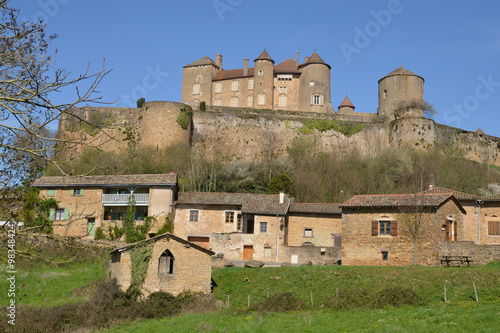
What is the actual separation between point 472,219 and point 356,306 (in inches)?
698

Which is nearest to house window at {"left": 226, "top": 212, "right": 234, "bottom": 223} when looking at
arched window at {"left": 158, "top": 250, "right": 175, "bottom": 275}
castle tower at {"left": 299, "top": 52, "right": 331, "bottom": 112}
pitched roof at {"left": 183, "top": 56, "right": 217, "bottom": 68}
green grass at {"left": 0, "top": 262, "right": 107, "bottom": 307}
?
green grass at {"left": 0, "top": 262, "right": 107, "bottom": 307}

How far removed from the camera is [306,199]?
4312 centimetres

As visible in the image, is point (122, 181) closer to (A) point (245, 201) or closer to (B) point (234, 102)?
(A) point (245, 201)

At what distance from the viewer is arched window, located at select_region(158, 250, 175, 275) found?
76.6 feet

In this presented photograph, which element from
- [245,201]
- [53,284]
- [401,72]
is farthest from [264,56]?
[53,284]

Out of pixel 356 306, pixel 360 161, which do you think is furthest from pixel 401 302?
pixel 360 161

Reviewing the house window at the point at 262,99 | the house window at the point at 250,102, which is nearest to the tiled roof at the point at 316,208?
the house window at the point at 262,99

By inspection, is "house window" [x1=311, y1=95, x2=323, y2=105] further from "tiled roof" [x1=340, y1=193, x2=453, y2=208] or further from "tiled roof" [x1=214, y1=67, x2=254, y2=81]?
"tiled roof" [x1=340, y1=193, x2=453, y2=208]

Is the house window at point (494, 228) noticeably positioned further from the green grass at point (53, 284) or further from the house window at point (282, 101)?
the house window at point (282, 101)

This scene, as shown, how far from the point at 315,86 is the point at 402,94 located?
10.5m

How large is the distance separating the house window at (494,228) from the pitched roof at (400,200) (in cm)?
557

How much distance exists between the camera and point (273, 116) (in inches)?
2244

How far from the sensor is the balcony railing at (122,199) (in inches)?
1394

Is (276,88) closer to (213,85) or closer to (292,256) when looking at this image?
(213,85)
